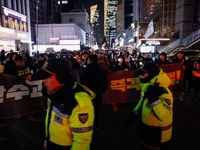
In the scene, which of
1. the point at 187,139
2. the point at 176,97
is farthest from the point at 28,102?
the point at 176,97

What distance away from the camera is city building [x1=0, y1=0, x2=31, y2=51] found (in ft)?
98.1

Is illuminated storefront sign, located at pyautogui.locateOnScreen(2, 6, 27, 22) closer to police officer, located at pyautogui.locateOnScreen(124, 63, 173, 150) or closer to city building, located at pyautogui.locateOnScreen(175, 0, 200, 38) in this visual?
police officer, located at pyautogui.locateOnScreen(124, 63, 173, 150)

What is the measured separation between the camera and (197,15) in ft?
108

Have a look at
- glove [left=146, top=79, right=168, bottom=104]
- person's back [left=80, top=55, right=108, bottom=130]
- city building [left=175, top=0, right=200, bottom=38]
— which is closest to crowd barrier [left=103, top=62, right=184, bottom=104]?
person's back [left=80, top=55, right=108, bottom=130]

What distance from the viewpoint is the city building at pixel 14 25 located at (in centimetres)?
2992

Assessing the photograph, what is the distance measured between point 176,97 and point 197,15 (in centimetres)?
3407

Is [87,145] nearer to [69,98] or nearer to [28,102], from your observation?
[69,98]

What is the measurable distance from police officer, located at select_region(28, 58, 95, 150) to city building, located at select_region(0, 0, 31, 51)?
30886mm

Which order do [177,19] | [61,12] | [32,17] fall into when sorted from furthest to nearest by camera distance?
[61,12] → [32,17] → [177,19]

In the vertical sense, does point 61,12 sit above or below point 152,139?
above

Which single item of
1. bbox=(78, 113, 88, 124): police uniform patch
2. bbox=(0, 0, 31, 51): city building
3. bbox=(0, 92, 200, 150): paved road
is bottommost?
bbox=(0, 92, 200, 150): paved road

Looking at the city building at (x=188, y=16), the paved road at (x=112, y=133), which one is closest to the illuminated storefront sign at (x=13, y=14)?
the paved road at (x=112, y=133)

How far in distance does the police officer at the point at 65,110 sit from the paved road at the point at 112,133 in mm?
2072

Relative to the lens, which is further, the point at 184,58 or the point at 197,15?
the point at 197,15
